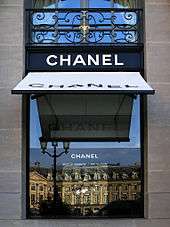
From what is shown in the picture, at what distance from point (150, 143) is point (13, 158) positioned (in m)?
2.71

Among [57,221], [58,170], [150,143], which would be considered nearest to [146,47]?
[150,143]

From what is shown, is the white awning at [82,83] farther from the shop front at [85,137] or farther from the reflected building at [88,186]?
the reflected building at [88,186]

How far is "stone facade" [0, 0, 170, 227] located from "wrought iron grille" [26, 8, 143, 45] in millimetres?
360

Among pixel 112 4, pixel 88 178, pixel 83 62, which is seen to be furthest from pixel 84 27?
pixel 88 178

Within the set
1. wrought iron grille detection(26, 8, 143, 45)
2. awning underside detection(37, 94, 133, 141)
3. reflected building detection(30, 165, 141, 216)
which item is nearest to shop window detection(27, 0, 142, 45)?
wrought iron grille detection(26, 8, 143, 45)

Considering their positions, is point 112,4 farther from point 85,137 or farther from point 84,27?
point 85,137

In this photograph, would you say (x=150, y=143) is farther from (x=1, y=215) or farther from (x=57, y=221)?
(x=1, y=215)

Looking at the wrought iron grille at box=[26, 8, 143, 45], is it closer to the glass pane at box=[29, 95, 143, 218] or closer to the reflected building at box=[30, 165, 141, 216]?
the glass pane at box=[29, 95, 143, 218]

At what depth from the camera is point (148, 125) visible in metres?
12.1

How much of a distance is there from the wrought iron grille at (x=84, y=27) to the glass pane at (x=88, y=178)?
1359 millimetres

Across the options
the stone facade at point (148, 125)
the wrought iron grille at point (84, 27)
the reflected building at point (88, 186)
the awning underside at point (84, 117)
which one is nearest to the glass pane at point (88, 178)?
the reflected building at point (88, 186)

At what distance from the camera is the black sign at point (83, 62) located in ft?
40.7

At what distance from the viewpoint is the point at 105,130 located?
12430 mm

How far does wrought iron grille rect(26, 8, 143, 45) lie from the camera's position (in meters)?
12.6
